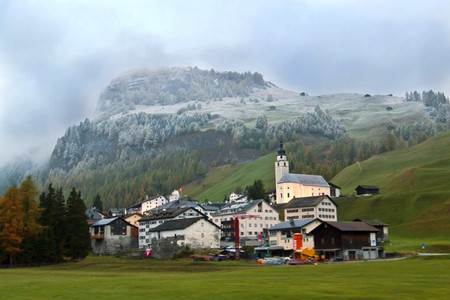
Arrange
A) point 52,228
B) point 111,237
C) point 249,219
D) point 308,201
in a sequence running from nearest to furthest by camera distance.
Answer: point 52,228 < point 111,237 < point 249,219 < point 308,201

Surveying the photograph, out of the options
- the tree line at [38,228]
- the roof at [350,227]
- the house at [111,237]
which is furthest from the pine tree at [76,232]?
the roof at [350,227]

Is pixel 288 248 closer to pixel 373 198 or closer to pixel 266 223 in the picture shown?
pixel 266 223

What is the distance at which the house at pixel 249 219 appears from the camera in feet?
463

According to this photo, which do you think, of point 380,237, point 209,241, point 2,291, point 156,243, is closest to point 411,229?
point 380,237

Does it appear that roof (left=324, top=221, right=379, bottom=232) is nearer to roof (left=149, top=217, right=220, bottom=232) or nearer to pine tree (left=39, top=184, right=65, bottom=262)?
roof (left=149, top=217, right=220, bottom=232)

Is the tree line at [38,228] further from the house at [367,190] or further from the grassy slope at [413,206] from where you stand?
the house at [367,190]

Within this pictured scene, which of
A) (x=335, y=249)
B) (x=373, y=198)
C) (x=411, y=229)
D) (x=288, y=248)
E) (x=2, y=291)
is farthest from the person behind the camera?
(x=373, y=198)

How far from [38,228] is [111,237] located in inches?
1635

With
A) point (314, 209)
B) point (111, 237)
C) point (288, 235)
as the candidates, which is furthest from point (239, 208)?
point (288, 235)

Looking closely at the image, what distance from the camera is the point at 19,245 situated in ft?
323

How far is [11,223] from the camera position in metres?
98.8

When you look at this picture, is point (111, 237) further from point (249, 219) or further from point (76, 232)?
point (249, 219)

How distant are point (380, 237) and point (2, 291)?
9256 centimetres

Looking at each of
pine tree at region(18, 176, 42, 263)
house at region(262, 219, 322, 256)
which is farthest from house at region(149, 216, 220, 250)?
pine tree at region(18, 176, 42, 263)
